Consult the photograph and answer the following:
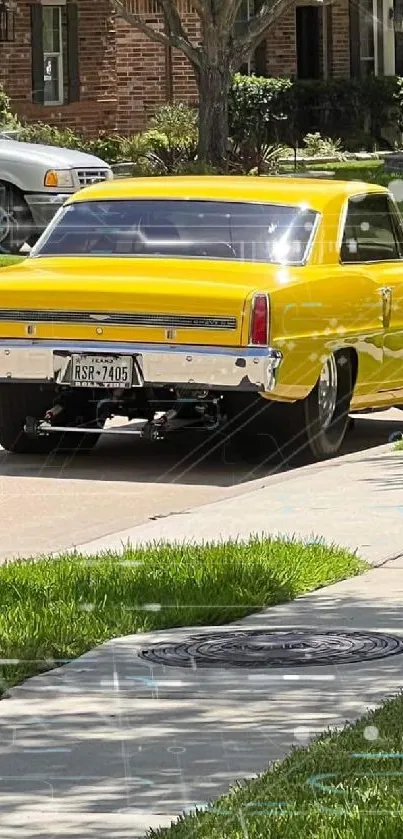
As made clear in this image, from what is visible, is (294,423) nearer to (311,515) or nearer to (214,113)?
(311,515)

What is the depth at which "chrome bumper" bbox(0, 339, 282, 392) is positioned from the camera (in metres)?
11.8

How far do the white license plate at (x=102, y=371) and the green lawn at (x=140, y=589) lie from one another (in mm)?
2812

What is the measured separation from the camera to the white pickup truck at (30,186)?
2633 cm

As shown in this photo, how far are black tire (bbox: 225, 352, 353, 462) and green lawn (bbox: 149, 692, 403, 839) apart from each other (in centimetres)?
647

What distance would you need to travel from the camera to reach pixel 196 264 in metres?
12.4

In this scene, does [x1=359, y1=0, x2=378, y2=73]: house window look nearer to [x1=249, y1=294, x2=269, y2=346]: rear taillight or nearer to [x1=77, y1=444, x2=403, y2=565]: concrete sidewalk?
[x1=249, y1=294, x2=269, y2=346]: rear taillight

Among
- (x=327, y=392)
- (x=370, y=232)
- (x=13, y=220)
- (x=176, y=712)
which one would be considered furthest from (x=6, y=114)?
(x=176, y=712)

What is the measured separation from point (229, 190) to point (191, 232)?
461 mm

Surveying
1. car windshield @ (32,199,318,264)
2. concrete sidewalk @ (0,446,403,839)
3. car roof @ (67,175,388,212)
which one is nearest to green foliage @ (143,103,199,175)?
car roof @ (67,175,388,212)

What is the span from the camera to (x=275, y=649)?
726cm

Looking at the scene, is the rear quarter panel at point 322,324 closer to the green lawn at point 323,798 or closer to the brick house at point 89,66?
the green lawn at point 323,798

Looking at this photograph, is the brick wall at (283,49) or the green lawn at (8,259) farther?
the brick wall at (283,49)

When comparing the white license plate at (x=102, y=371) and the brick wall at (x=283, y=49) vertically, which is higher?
the brick wall at (x=283, y=49)

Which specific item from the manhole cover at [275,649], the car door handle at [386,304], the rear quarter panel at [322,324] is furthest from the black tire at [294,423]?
the manhole cover at [275,649]
